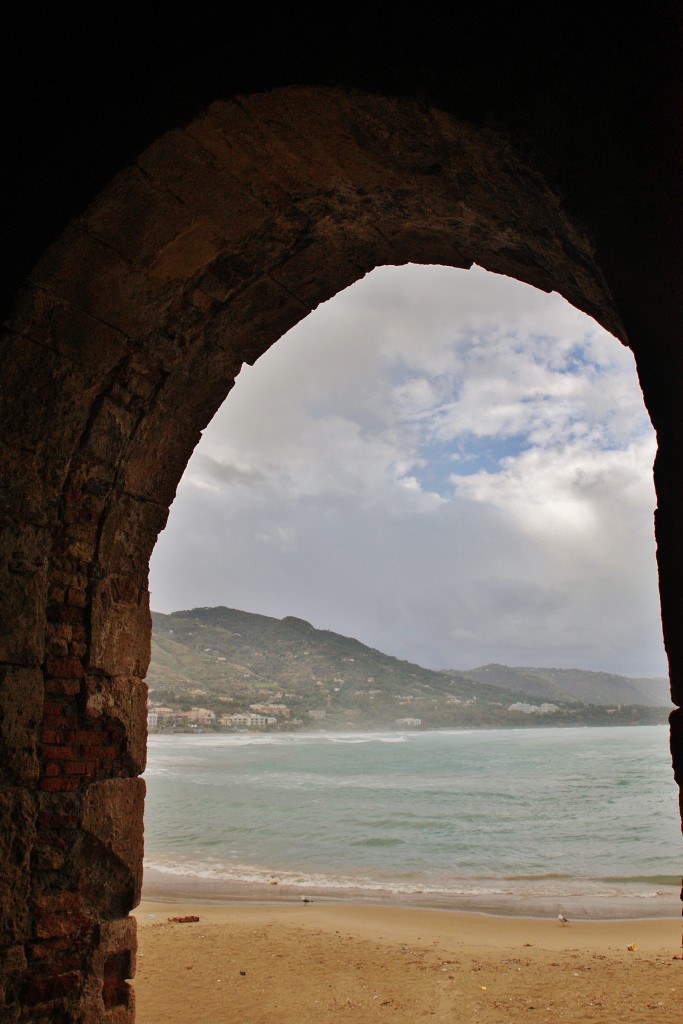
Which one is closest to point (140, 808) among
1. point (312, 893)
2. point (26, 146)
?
point (26, 146)

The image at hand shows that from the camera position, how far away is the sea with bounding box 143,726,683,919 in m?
10.3

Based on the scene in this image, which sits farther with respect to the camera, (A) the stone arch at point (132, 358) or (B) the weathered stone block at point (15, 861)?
(B) the weathered stone block at point (15, 861)

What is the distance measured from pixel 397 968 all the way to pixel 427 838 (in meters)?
9.28

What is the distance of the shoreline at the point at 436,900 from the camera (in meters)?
8.99

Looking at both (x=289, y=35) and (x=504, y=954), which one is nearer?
(x=289, y=35)

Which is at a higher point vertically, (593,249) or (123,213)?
(123,213)

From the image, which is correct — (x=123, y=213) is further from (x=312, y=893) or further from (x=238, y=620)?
(x=238, y=620)

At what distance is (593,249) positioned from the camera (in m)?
1.75

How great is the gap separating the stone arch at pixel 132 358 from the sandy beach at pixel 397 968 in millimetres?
2961

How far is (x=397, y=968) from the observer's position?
6336 mm

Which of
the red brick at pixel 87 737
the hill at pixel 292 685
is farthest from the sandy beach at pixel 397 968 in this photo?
the hill at pixel 292 685

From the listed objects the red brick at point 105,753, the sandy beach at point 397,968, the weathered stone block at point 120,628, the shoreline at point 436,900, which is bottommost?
the shoreline at point 436,900

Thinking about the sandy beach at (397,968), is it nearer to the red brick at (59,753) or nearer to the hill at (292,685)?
the red brick at (59,753)

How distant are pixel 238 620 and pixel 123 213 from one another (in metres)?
88.3
